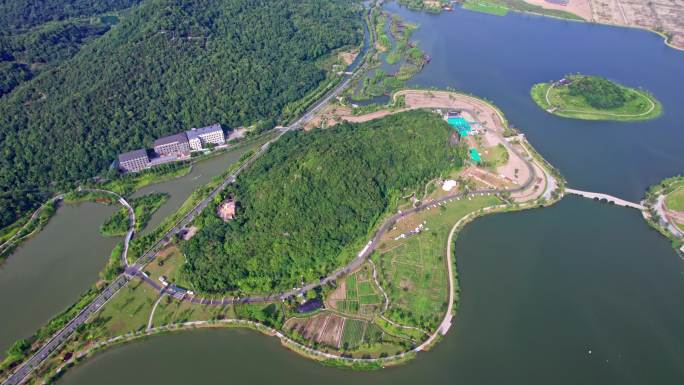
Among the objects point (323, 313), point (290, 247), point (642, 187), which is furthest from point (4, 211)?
→ point (642, 187)

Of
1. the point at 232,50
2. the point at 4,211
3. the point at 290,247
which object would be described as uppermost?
the point at 232,50

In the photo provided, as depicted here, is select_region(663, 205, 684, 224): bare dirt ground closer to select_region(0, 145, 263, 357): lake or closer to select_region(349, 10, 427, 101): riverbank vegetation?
select_region(349, 10, 427, 101): riverbank vegetation

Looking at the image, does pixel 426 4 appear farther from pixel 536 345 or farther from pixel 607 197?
pixel 536 345

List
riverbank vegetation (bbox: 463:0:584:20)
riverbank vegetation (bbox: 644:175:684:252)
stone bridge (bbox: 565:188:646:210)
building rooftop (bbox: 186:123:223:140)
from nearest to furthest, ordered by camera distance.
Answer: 1. riverbank vegetation (bbox: 644:175:684:252)
2. stone bridge (bbox: 565:188:646:210)
3. building rooftop (bbox: 186:123:223:140)
4. riverbank vegetation (bbox: 463:0:584:20)

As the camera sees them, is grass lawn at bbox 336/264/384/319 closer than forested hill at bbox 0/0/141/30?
Yes

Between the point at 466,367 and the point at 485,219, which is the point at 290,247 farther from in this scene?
the point at 485,219

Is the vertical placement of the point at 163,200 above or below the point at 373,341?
above

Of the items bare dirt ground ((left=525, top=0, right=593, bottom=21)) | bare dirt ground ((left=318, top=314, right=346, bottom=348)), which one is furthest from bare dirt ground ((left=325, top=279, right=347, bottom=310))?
bare dirt ground ((left=525, top=0, right=593, bottom=21))

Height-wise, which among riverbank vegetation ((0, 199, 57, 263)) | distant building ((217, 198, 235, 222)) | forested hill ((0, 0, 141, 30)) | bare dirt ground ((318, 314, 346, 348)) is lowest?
bare dirt ground ((318, 314, 346, 348))
